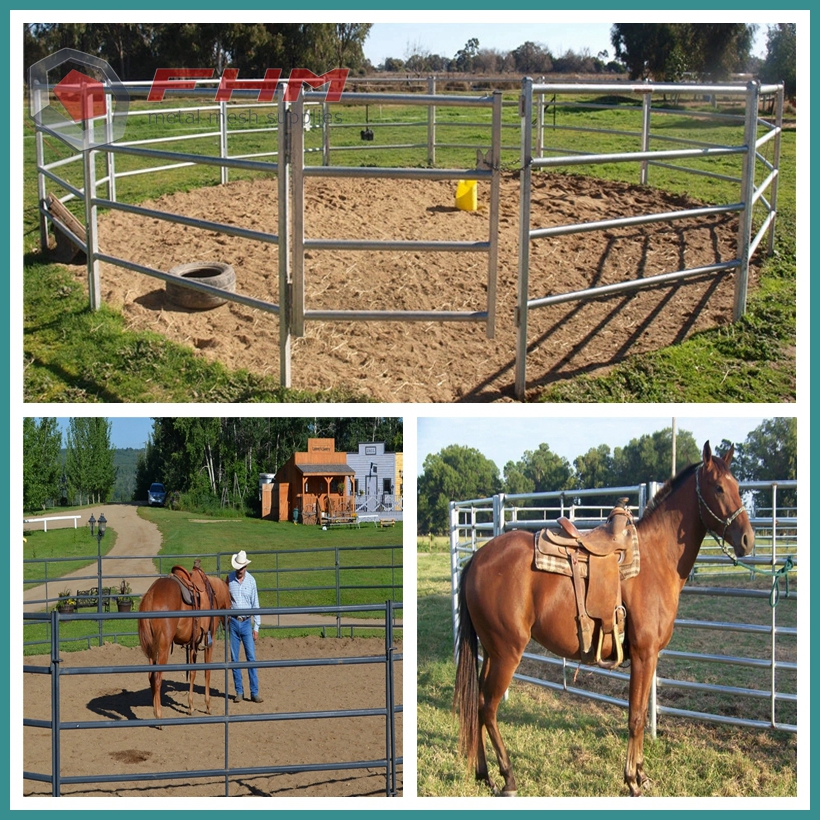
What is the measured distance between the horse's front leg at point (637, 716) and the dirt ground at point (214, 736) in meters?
1.39

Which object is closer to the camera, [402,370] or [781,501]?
[402,370]

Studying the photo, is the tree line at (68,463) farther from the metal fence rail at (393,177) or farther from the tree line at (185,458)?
the metal fence rail at (393,177)

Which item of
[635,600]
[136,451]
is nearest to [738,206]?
[635,600]

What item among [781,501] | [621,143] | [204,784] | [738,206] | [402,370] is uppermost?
[621,143]

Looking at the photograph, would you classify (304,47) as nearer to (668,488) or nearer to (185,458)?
(185,458)

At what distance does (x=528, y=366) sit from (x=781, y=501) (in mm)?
6458

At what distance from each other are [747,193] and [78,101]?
5.31 m

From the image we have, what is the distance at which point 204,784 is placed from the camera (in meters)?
4.73

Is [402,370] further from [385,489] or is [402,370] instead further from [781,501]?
[385,489]

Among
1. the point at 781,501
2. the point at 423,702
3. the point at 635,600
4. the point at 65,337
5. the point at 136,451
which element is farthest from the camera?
the point at 136,451

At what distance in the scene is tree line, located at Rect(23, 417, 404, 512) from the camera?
15.0 metres

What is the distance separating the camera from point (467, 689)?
409 cm

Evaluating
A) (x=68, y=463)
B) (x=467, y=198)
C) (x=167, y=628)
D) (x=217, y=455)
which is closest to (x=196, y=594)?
(x=167, y=628)

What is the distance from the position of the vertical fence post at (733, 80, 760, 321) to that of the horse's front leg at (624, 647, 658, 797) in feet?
11.5
